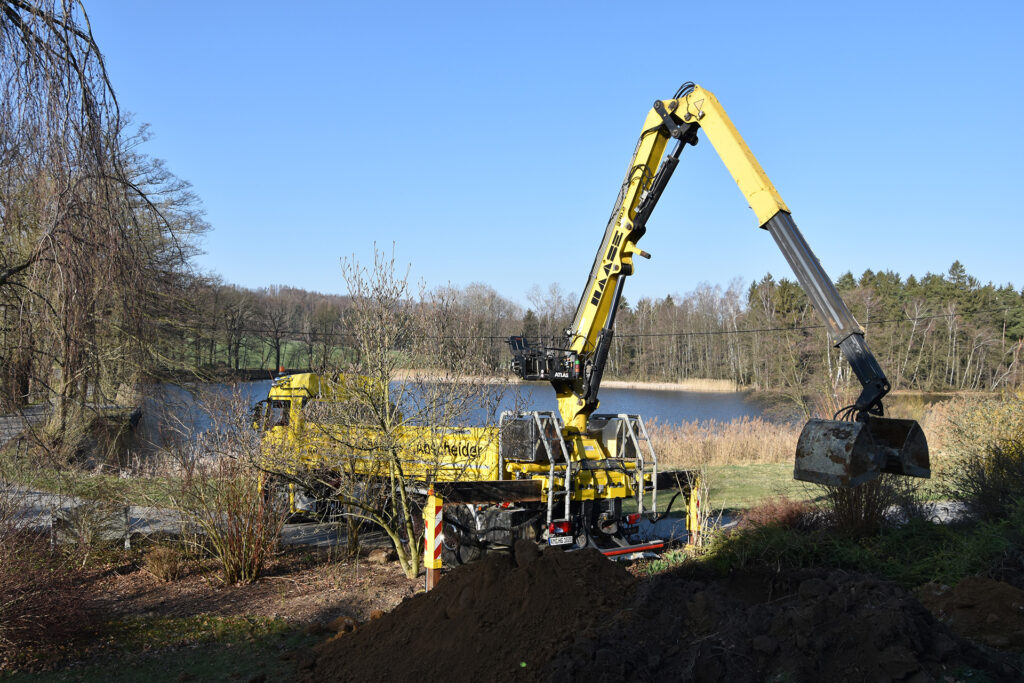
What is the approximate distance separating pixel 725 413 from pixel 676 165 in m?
28.9

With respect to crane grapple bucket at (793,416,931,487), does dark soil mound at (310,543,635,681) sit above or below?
below

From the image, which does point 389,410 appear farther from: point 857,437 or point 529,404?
point 857,437

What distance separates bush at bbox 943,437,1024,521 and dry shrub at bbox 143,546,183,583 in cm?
1012

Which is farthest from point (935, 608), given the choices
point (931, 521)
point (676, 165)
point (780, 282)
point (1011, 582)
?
point (780, 282)

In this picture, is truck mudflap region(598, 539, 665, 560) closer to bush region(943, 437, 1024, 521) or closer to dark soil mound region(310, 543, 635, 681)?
dark soil mound region(310, 543, 635, 681)

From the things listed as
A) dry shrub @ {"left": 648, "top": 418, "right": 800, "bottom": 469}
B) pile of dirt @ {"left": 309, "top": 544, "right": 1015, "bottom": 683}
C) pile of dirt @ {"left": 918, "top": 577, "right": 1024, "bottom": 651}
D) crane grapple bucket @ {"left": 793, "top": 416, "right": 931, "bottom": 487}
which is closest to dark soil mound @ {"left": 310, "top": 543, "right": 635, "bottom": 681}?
pile of dirt @ {"left": 309, "top": 544, "right": 1015, "bottom": 683}

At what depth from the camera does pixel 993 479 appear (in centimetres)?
1007

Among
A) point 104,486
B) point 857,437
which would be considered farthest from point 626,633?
point 104,486

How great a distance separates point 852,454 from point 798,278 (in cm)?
187

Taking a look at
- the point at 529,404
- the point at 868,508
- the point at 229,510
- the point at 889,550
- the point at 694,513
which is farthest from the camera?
the point at 529,404

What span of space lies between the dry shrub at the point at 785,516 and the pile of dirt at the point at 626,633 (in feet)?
10.8

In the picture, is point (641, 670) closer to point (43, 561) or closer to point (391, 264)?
point (391, 264)

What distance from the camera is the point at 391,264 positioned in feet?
29.1

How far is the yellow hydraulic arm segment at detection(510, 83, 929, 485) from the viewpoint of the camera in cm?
559
